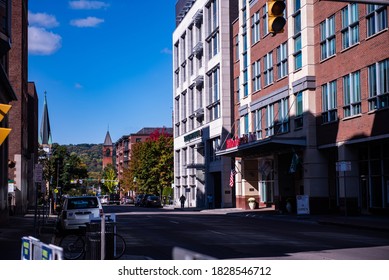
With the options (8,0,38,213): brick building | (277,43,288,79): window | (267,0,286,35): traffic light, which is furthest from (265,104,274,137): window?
(267,0,286,35): traffic light

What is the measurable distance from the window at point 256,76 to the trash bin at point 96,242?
40.0 meters

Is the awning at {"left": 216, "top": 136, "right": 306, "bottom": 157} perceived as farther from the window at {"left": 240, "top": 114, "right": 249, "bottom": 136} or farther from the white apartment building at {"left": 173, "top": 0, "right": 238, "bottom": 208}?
the white apartment building at {"left": 173, "top": 0, "right": 238, "bottom": 208}

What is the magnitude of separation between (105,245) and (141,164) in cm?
8927

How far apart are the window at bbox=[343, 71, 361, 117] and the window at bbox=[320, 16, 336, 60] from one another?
2.96 metres

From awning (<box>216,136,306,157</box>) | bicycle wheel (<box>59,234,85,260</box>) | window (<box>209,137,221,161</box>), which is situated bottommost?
bicycle wheel (<box>59,234,85,260</box>)

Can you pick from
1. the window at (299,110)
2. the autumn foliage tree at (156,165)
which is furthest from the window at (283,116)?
the autumn foliage tree at (156,165)

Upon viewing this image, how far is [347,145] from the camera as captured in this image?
1503 inches

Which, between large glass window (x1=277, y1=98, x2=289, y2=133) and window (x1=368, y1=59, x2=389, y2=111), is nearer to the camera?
window (x1=368, y1=59, x2=389, y2=111)

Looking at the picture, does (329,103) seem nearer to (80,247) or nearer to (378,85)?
(378,85)

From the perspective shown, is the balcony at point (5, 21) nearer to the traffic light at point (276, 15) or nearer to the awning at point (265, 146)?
the traffic light at point (276, 15)

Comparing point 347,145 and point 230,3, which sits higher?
point 230,3

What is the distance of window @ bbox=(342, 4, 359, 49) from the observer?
36.3m
